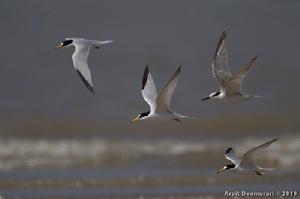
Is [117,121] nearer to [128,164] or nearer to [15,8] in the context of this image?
[128,164]

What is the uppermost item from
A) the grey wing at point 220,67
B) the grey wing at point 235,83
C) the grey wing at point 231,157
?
the grey wing at point 220,67

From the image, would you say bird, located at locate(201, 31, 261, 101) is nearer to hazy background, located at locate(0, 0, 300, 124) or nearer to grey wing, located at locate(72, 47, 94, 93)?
grey wing, located at locate(72, 47, 94, 93)

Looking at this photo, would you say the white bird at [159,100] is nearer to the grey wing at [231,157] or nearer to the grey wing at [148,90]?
the grey wing at [148,90]

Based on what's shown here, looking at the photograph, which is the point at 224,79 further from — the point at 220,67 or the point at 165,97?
the point at 165,97

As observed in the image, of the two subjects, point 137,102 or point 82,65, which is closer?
point 82,65

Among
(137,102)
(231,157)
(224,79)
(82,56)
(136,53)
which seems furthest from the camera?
(136,53)

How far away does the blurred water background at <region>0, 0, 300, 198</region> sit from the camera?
15.2 m

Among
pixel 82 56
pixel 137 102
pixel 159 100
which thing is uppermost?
pixel 137 102

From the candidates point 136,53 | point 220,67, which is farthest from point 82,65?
point 136,53

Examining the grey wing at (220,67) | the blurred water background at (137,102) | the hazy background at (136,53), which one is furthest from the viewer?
the hazy background at (136,53)

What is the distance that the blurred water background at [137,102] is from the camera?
49.9 ft

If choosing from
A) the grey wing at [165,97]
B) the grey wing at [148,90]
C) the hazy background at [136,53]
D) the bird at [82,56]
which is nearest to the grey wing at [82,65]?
the bird at [82,56]

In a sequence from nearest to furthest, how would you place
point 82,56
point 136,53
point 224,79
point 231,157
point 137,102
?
point 231,157 < point 224,79 < point 82,56 < point 137,102 < point 136,53

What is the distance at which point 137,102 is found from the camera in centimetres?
2047
